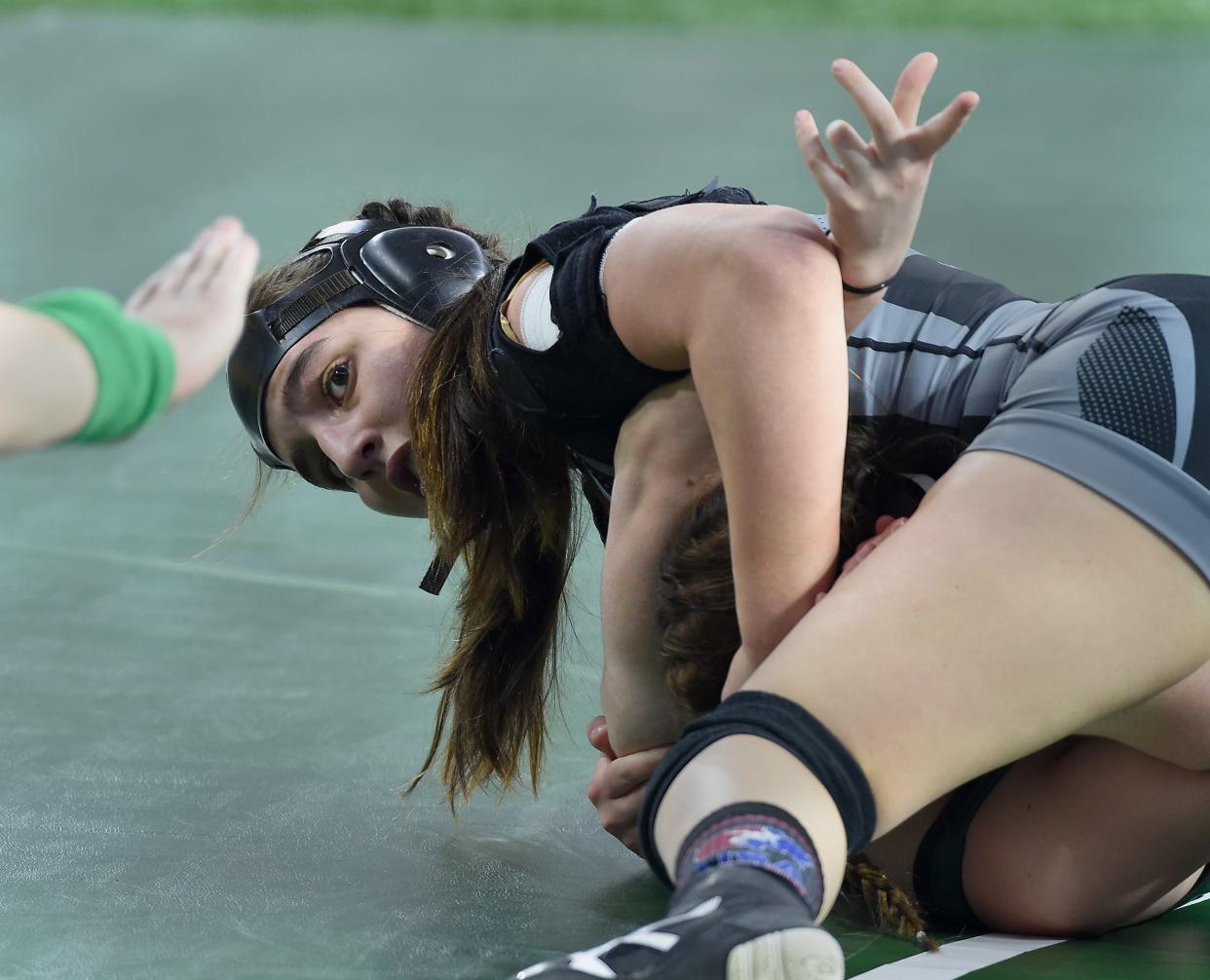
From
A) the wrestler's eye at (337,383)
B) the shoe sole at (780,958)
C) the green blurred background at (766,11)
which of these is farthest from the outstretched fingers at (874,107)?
the green blurred background at (766,11)

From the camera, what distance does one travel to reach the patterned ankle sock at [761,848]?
1.28 m

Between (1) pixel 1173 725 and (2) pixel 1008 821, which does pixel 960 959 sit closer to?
(2) pixel 1008 821

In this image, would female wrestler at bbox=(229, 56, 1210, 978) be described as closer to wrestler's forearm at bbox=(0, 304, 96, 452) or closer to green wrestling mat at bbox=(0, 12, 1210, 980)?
green wrestling mat at bbox=(0, 12, 1210, 980)

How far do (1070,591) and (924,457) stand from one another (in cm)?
42

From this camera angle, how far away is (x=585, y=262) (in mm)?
1821

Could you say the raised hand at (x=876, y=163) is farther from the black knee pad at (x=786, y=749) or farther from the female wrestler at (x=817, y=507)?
the black knee pad at (x=786, y=749)

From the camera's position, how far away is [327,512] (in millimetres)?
3342

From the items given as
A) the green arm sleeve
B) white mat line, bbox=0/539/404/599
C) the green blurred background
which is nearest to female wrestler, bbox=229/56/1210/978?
the green arm sleeve

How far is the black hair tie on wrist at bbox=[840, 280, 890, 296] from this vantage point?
5.52 feet

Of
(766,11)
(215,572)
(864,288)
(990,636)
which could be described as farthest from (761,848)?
(766,11)

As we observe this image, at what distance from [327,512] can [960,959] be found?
6.47 ft

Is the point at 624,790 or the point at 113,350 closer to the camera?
the point at 113,350

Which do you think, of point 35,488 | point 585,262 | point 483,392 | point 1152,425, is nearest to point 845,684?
point 1152,425

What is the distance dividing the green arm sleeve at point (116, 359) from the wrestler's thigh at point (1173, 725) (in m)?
0.93
